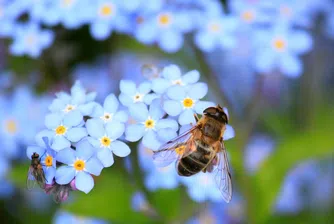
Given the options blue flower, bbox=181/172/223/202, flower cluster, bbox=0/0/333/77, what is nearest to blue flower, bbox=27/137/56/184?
blue flower, bbox=181/172/223/202

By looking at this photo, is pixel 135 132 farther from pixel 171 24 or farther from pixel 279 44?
pixel 279 44

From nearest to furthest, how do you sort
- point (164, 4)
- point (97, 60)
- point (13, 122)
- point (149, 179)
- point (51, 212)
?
point (149, 179), point (164, 4), point (13, 122), point (51, 212), point (97, 60)

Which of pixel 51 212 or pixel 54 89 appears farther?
pixel 51 212

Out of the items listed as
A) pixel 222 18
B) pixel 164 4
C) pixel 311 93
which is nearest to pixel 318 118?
pixel 311 93

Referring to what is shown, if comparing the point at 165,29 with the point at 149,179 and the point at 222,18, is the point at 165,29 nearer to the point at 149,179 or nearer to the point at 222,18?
the point at 222,18

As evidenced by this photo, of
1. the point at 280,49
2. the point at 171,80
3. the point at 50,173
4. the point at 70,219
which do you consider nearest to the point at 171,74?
the point at 171,80

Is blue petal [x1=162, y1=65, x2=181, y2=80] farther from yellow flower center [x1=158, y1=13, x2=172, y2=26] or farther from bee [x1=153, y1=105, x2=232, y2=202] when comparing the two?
yellow flower center [x1=158, y1=13, x2=172, y2=26]

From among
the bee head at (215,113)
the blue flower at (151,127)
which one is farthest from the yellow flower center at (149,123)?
the bee head at (215,113)

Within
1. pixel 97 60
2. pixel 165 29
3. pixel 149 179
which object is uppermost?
pixel 97 60

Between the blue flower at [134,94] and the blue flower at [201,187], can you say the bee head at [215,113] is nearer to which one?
the blue flower at [134,94]
